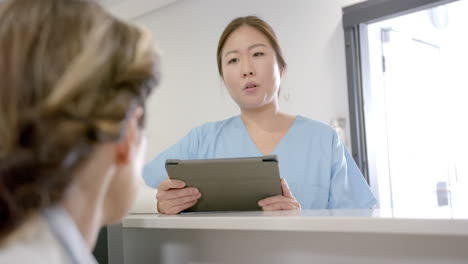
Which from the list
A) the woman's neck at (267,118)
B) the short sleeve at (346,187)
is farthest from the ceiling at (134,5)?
the short sleeve at (346,187)

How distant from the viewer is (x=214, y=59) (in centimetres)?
381

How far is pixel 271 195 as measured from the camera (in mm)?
1283

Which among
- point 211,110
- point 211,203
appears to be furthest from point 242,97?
point 211,110

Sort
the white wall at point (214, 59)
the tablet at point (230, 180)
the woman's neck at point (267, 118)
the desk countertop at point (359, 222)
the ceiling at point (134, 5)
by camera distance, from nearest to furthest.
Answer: the desk countertop at point (359, 222)
the tablet at point (230, 180)
the woman's neck at point (267, 118)
the white wall at point (214, 59)
the ceiling at point (134, 5)

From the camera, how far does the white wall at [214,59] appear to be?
305cm

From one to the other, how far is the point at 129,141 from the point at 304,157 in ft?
3.69

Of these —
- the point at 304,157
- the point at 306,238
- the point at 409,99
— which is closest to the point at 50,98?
the point at 306,238

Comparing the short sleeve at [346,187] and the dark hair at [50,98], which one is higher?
the dark hair at [50,98]

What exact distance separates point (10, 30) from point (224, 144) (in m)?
1.24

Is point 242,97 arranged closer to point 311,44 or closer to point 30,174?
point 30,174

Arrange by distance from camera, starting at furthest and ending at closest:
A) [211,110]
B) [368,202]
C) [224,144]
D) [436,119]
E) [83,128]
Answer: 1. [211,110]
2. [436,119]
3. [224,144]
4. [368,202]
5. [83,128]

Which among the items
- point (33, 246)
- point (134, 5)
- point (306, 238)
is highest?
point (134, 5)

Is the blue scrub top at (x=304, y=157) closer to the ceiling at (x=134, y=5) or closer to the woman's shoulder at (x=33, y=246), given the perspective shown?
the woman's shoulder at (x=33, y=246)

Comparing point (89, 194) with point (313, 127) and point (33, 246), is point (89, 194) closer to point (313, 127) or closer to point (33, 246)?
point (33, 246)
